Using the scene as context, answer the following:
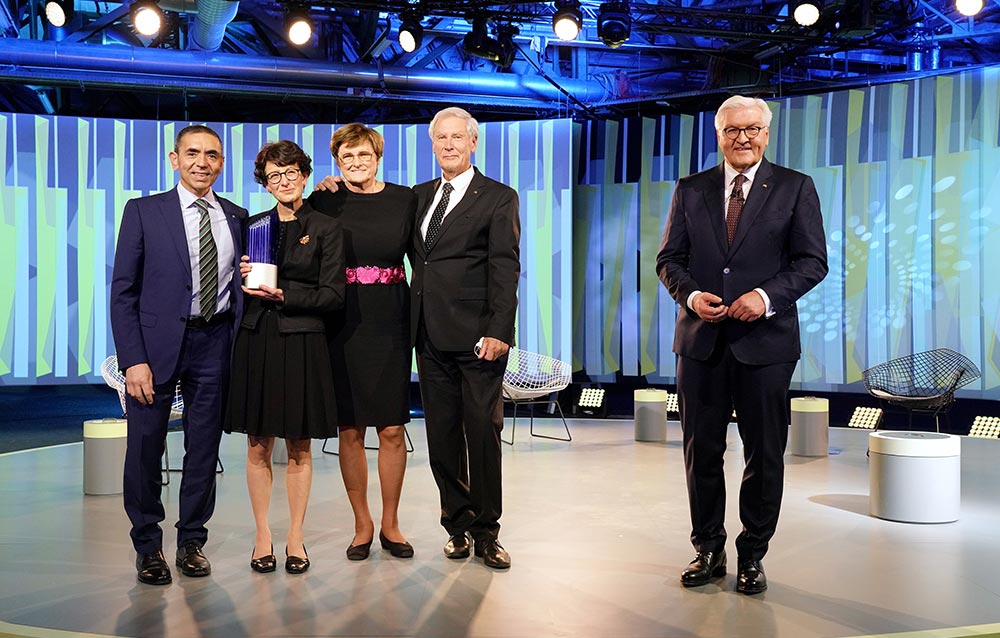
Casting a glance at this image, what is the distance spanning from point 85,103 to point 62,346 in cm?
362

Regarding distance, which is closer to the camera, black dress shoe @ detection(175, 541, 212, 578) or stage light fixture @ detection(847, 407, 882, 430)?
black dress shoe @ detection(175, 541, 212, 578)

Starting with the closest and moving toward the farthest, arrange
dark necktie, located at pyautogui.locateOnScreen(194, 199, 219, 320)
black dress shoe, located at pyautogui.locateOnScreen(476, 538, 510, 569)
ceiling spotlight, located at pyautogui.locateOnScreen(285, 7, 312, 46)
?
dark necktie, located at pyautogui.locateOnScreen(194, 199, 219, 320) < black dress shoe, located at pyautogui.locateOnScreen(476, 538, 510, 569) < ceiling spotlight, located at pyautogui.locateOnScreen(285, 7, 312, 46)

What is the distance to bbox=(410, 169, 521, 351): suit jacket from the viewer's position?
343 cm

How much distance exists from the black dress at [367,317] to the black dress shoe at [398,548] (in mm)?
483

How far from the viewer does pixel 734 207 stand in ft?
10.5

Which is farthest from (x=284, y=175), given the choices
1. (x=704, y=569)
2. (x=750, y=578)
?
(x=750, y=578)

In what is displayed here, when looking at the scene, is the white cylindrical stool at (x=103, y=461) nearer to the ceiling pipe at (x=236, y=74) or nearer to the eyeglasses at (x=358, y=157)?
the eyeglasses at (x=358, y=157)

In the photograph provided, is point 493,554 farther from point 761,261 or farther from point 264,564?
point 761,261

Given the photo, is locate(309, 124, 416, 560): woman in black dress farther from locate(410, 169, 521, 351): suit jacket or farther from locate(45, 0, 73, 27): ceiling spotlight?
locate(45, 0, 73, 27): ceiling spotlight

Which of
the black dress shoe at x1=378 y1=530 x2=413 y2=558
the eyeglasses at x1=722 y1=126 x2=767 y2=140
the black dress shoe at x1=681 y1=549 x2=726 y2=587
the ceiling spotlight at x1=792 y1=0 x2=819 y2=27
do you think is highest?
the ceiling spotlight at x1=792 y1=0 x2=819 y2=27

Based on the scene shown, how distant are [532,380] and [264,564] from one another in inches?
182

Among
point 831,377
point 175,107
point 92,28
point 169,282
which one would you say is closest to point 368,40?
→ point 92,28

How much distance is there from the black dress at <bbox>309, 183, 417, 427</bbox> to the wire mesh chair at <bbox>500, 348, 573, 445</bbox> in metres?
2.87

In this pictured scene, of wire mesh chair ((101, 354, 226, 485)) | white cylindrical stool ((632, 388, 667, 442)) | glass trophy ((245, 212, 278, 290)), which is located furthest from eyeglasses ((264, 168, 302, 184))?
white cylindrical stool ((632, 388, 667, 442))
